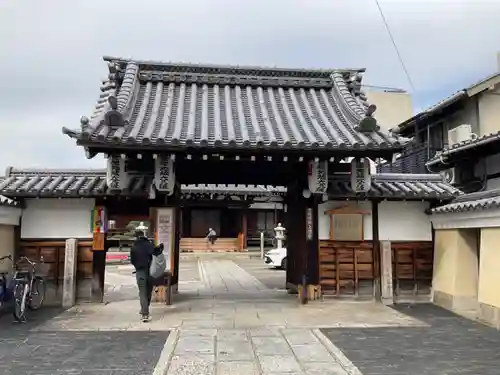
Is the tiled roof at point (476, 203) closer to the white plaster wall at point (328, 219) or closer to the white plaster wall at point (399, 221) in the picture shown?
the white plaster wall at point (399, 221)

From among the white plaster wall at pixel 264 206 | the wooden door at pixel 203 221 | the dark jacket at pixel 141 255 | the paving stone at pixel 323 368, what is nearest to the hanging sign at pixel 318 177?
the dark jacket at pixel 141 255

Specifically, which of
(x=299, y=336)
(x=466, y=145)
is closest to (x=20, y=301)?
(x=299, y=336)

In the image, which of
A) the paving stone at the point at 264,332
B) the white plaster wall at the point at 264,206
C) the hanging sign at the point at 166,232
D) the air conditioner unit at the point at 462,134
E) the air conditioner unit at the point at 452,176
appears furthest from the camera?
the white plaster wall at the point at 264,206

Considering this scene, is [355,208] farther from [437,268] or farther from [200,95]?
[200,95]

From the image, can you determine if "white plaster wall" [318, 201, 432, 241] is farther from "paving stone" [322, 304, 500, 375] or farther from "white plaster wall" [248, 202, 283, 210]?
"white plaster wall" [248, 202, 283, 210]

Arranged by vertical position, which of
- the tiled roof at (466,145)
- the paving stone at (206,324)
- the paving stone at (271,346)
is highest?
the tiled roof at (466,145)

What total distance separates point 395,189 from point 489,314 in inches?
149

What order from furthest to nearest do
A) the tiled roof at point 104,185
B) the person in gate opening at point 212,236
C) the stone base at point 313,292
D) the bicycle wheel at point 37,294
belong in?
1. the person in gate opening at point 212,236
2. the stone base at point 313,292
3. the tiled roof at point 104,185
4. the bicycle wheel at point 37,294

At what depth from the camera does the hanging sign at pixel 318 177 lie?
10.3 metres

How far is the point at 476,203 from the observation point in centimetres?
906

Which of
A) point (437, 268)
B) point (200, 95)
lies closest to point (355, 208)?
point (437, 268)

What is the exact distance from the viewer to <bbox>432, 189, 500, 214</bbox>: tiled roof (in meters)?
8.57

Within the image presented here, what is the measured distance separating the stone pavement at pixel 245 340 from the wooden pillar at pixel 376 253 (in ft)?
1.96

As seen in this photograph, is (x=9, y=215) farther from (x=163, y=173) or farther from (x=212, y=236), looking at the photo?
(x=212, y=236)
